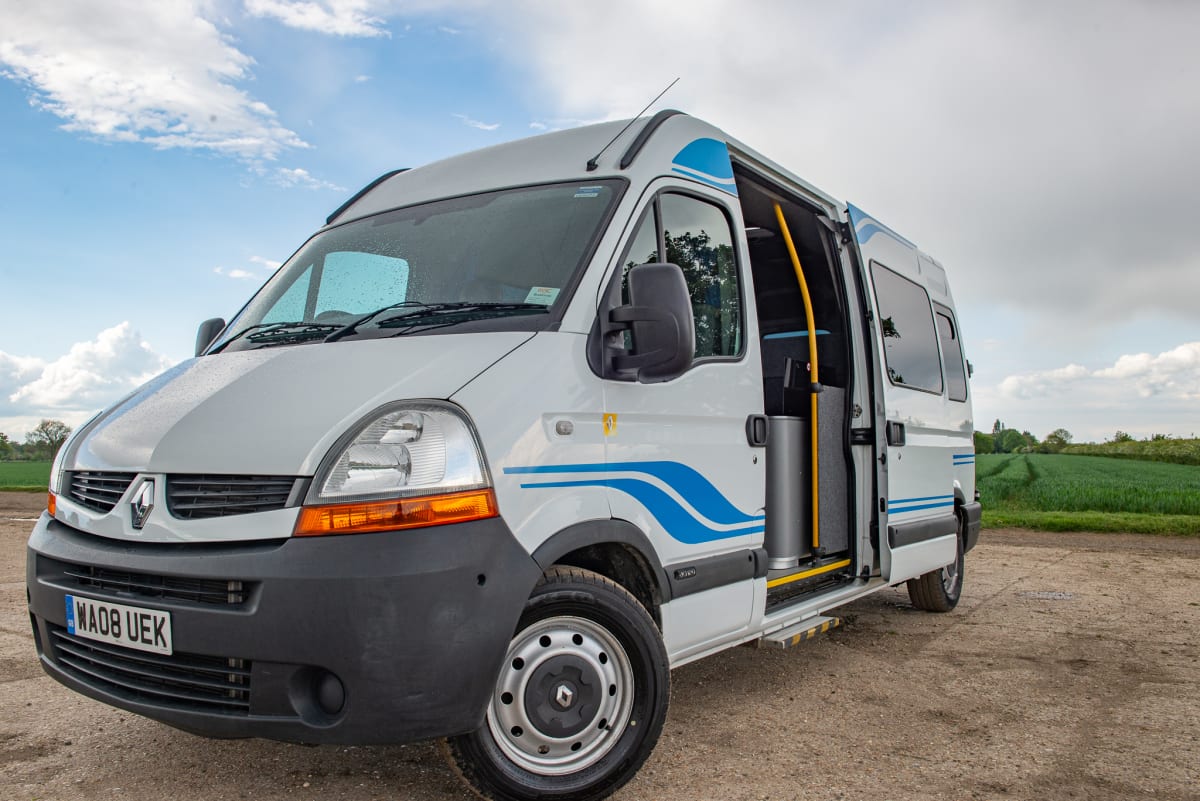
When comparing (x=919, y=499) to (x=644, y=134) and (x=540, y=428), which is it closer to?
(x=644, y=134)

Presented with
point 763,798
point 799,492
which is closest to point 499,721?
point 763,798

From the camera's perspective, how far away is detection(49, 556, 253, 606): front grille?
2623 mm

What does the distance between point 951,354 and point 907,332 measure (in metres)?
1.34

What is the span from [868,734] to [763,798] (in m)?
1.01

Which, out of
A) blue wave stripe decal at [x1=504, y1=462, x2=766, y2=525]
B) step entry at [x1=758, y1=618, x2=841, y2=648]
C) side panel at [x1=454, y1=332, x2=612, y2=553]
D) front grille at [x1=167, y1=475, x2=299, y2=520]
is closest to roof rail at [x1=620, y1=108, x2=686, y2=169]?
side panel at [x1=454, y1=332, x2=612, y2=553]

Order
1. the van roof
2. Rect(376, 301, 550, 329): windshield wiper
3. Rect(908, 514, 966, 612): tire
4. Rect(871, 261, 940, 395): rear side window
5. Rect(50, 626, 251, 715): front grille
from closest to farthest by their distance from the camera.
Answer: Rect(50, 626, 251, 715): front grille, Rect(376, 301, 550, 329): windshield wiper, the van roof, Rect(871, 261, 940, 395): rear side window, Rect(908, 514, 966, 612): tire

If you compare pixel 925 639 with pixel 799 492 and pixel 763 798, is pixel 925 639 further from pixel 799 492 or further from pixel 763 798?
pixel 763 798

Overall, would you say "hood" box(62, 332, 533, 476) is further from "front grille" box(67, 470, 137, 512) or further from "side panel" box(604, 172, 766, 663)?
"side panel" box(604, 172, 766, 663)

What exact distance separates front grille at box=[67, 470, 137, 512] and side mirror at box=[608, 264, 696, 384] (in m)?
1.71

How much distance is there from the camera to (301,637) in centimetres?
254

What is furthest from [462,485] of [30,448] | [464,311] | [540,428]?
[30,448]

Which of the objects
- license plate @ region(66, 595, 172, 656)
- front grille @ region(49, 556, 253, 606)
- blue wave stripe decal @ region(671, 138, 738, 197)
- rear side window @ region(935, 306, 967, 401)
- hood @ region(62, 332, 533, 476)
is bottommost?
license plate @ region(66, 595, 172, 656)

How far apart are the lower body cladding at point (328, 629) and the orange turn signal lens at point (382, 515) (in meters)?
0.03

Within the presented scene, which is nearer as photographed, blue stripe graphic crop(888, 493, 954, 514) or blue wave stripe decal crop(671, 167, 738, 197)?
blue wave stripe decal crop(671, 167, 738, 197)
